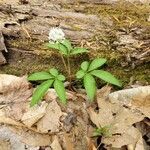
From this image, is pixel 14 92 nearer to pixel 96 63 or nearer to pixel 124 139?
pixel 96 63

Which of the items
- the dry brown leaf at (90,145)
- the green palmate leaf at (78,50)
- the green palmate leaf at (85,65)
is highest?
the green palmate leaf at (78,50)

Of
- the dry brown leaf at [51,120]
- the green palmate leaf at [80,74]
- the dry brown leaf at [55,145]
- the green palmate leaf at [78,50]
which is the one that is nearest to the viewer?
the dry brown leaf at [55,145]

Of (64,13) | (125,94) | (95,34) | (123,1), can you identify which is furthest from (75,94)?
(123,1)

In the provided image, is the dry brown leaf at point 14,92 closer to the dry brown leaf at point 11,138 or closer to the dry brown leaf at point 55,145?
the dry brown leaf at point 11,138

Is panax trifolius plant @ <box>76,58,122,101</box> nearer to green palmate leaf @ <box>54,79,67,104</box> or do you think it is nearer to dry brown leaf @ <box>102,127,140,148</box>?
green palmate leaf @ <box>54,79,67,104</box>

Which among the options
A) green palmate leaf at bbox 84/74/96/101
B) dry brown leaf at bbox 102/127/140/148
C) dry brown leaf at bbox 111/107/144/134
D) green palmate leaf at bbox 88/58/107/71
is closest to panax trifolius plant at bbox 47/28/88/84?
green palmate leaf at bbox 88/58/107/71

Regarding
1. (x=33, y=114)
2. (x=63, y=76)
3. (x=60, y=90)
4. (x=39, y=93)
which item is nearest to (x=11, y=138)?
(x=33, y=114)

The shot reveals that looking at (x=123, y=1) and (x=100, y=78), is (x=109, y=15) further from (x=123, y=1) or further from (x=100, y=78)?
(x=100, y=78)

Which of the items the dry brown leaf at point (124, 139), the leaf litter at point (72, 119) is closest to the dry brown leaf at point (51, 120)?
the leaf litter at point (72, 119)
